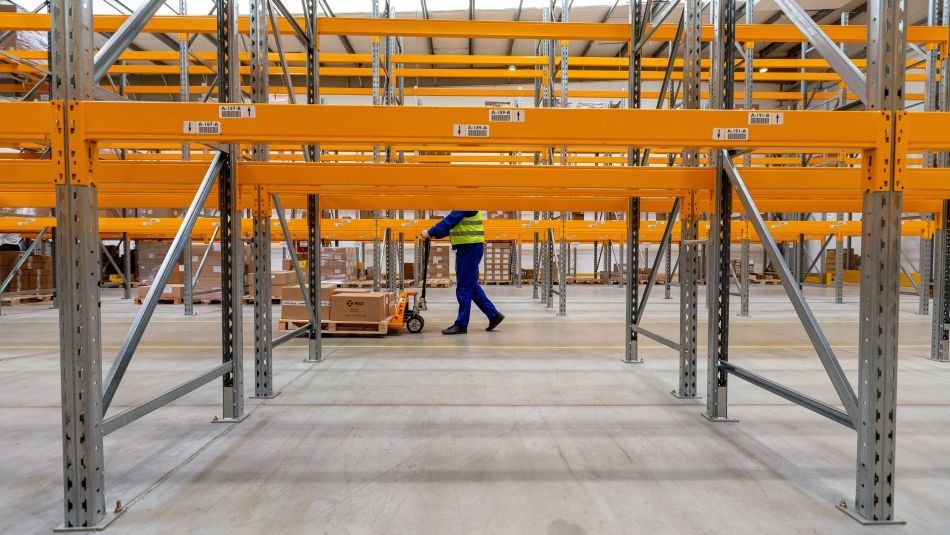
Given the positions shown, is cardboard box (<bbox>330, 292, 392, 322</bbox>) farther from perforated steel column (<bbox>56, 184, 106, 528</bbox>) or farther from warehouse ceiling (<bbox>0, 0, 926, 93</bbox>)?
warehouse ceiling (<bbox>0, 0, 926, 93</bbox>)

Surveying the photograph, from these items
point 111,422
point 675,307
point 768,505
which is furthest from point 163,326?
point 675,307

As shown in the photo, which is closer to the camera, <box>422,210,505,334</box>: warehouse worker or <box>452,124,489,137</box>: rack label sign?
<box>452,124,489,137</box>: rack label sign

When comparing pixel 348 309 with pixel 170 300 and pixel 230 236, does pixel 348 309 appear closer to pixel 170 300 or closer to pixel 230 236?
pixel 230 236

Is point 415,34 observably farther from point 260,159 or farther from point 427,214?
point 427,214

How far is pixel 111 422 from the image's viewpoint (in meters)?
2.08

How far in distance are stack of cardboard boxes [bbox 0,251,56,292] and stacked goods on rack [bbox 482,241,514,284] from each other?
36.0 ft

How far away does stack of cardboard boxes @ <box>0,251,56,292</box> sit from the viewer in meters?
10.5

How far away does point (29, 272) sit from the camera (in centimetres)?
1070

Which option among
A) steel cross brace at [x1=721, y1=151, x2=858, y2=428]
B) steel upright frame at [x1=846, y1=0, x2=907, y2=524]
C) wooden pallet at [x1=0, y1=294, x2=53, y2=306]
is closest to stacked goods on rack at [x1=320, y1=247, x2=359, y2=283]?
wooden pallet at [x1=0, y1=294, x2=53, y2=306]

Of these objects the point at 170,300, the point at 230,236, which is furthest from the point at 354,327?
the point at 170,300

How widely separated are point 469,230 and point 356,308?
1.78 m

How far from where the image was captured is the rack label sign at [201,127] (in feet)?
7.04

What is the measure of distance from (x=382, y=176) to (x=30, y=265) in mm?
11754

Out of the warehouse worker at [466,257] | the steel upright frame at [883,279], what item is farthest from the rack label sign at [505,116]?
the warehouse worker at [466,257]
